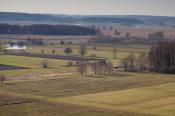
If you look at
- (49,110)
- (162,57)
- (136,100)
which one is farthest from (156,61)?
(49,110)

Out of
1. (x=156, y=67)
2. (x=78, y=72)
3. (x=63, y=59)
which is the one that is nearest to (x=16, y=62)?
(x=63, y=59)

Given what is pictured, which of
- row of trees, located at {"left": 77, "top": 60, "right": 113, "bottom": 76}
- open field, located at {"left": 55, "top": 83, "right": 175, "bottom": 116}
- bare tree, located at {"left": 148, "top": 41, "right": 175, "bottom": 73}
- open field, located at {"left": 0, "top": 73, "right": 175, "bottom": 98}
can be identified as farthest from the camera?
bare tree, located at {"left": 148, "top": 41, "right": 175, "bottom": 73}

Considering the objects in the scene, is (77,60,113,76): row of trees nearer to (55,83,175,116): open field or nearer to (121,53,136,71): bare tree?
(121,53,136,71): bare tree

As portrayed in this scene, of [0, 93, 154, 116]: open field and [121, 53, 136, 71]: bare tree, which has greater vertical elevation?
A: [121, 53, 136, 71]: bare tree

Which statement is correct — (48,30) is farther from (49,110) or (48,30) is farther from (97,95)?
(49,110)

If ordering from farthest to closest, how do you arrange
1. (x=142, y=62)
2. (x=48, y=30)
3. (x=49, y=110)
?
1. (x=48, y=30)
2. (x=142, y=62)
3. (x=49, y=110)

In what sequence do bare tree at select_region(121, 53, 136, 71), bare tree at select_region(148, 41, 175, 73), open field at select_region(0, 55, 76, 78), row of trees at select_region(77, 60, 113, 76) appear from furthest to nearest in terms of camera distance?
bare tree at select_region(148, 41, 175, 73) < bare tree at select_region(121, 53, 136, 71) < row of trees at select_region(77, 60, 113, 76) < open field at select_region(0, 55, 76, 78)

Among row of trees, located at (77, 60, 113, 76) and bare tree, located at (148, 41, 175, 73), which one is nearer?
row of trees, located at (77, 60, 113, 76)

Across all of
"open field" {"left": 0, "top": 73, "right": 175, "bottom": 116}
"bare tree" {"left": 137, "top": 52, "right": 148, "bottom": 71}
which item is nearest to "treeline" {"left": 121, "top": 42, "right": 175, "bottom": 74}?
"bare tree" {"left": 137, "top": 52, "right": 148, "bottom": 71}

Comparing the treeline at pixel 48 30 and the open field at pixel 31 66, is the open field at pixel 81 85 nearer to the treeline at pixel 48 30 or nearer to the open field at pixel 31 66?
the open field at pixel 31 66

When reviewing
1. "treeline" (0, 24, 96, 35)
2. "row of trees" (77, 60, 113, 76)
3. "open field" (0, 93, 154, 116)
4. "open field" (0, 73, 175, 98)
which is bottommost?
"open field" (0, 93, 154, 116)

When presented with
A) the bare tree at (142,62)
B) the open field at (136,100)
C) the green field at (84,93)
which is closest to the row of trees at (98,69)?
the green field at (84,93)
